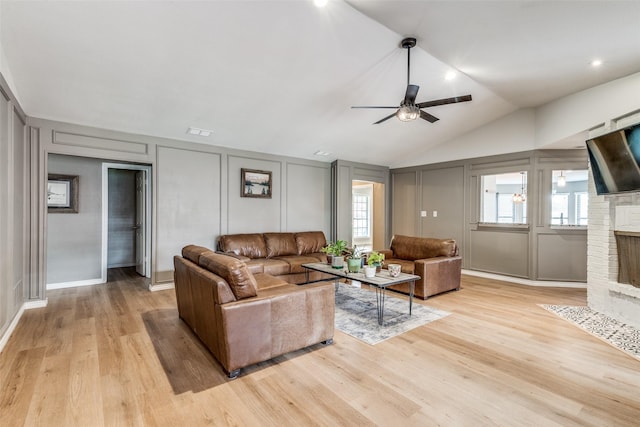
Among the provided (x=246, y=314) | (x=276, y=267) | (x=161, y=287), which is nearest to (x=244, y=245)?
(x=276, y=267)

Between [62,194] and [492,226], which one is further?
[492,226]

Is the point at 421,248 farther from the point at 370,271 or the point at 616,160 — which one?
the point at 616,160

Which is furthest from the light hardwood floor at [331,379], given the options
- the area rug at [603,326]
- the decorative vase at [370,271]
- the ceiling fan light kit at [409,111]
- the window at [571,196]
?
the window at [571,196]

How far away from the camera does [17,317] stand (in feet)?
11.1

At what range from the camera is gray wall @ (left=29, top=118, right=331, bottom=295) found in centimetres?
422

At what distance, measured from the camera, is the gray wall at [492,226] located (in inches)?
203

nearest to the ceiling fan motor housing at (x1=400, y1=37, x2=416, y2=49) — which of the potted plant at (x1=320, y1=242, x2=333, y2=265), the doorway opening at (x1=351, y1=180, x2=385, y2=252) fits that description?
the potted plant at (x1=320, y1=242, x2=333, y2=265)

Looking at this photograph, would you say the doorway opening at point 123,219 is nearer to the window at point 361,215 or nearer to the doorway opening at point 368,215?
the doorway opening at point 368,215

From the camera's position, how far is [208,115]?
4312mm

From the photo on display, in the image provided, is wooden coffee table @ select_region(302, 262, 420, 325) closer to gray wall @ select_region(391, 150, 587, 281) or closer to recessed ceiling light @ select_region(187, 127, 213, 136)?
recessed ceiling light @ select_region(187, 127, 213, 136)

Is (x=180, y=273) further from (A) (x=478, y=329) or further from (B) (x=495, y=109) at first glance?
(B) (x=495, y=109)

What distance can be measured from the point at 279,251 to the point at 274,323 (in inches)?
122

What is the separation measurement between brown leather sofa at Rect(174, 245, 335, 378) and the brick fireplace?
3.52m

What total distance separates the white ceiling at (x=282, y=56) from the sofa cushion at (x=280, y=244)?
6.28 feet
